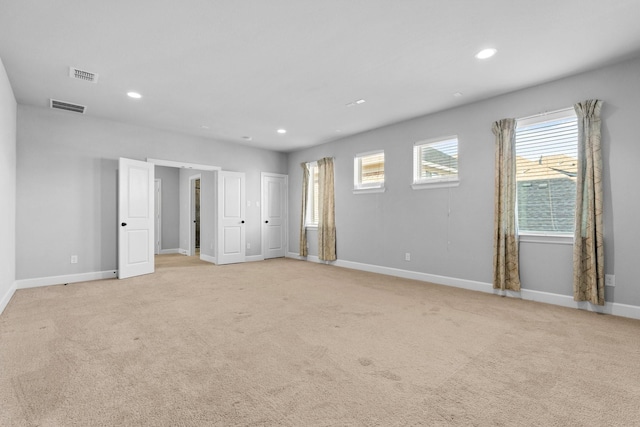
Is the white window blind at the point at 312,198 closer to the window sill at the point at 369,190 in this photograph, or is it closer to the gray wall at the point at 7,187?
the window sill at the point at 369,190

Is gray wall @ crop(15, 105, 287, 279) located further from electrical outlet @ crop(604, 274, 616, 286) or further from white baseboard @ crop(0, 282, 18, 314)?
electrical outlet @ crop(604, 274, 616, 286)

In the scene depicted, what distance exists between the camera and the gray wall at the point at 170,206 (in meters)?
9.01

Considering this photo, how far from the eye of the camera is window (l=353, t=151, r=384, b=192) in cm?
608

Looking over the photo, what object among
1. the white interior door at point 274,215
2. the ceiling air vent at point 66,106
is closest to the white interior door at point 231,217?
the white interior door at point 274,215

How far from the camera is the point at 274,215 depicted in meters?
8.06

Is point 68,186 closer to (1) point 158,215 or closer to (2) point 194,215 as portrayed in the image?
(2) point 194,215

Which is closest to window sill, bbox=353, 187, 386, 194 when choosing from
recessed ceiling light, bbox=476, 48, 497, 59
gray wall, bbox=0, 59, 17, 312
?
recessed ceiling light, bbox=476, 48, 497, 59

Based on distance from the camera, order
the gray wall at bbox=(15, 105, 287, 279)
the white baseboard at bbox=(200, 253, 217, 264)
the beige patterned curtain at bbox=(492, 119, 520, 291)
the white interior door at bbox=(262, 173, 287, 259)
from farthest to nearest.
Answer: the white interior door at bbox=(262, 173, 287, 259), the white baseboard at bbox=(200, 253, 217, 264), the gray wall at bbox=(15, 105, 287, 279), the beige patterned curtain at bbox=(492, 119, 520, 291)

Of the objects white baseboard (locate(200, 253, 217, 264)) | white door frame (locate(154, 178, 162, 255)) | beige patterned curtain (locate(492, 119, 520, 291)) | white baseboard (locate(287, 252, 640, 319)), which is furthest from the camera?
white door frame (locate(154, 178, 162, 255))

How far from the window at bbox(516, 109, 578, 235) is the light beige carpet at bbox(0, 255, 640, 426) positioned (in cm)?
109

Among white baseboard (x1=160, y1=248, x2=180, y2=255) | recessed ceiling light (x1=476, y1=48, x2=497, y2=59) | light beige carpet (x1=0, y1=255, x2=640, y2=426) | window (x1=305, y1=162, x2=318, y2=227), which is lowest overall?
white baseboard (x1=160, y1=248, x2=180, y2=255)

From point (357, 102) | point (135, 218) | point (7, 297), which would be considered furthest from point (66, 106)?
point (357, 102)

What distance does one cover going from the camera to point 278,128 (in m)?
6.03

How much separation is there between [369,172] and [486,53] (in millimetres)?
3280
